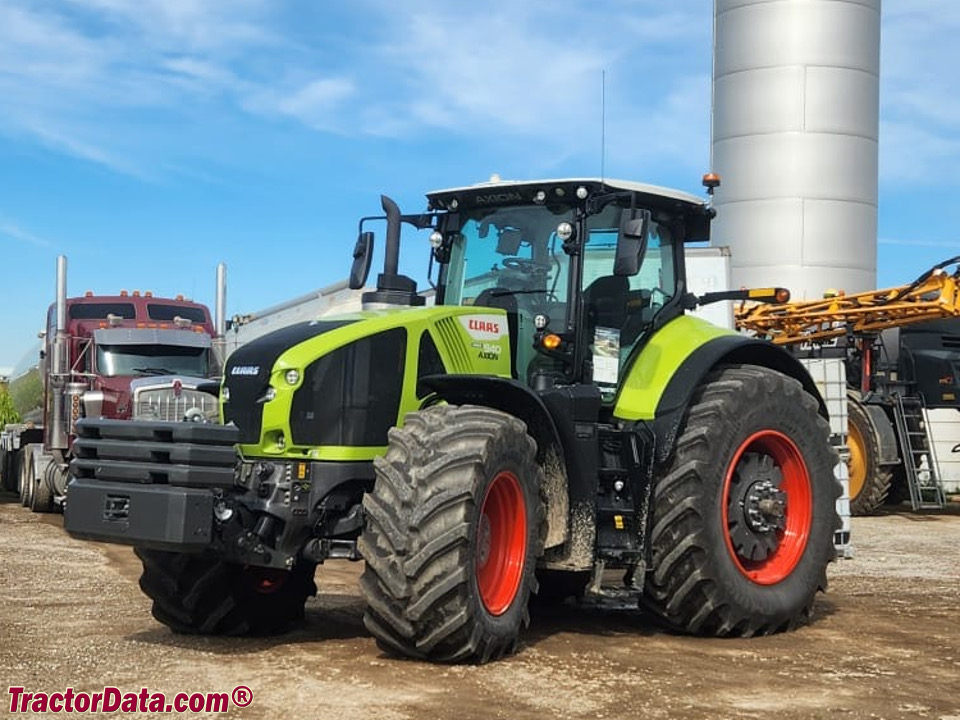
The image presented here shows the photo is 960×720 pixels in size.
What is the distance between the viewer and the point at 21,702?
5812 millimetres

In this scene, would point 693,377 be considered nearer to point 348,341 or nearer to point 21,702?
point 348,341

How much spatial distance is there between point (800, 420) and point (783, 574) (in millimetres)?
967

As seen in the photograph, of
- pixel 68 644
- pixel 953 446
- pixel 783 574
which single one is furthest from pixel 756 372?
pixel 953 446

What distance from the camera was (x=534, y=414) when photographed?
722 cm

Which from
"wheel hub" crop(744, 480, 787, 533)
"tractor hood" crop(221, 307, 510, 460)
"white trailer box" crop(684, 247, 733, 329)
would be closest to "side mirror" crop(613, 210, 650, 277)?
"tractor hood" crop(221, 307, 510, 460)

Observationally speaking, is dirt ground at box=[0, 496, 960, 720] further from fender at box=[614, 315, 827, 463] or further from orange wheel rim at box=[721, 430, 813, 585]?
fender at box=[614, 315, 827, 463]

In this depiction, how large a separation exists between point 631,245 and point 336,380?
5.78 ft

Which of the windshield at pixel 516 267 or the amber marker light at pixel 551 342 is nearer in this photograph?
the amber marker light at pixel 551 342

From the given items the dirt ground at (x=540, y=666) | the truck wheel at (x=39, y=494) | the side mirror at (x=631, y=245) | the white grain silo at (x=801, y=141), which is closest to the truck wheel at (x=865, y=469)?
the dirt ground at (x=540, y=666)

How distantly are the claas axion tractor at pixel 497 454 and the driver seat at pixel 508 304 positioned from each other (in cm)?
2

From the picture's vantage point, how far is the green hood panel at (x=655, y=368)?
25.9 feet

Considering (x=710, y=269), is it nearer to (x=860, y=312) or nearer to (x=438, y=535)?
(x=860, y=312)

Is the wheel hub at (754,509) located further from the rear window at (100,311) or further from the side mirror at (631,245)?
the rear window at (100,311)

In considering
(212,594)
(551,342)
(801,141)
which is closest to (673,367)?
(551,342)
